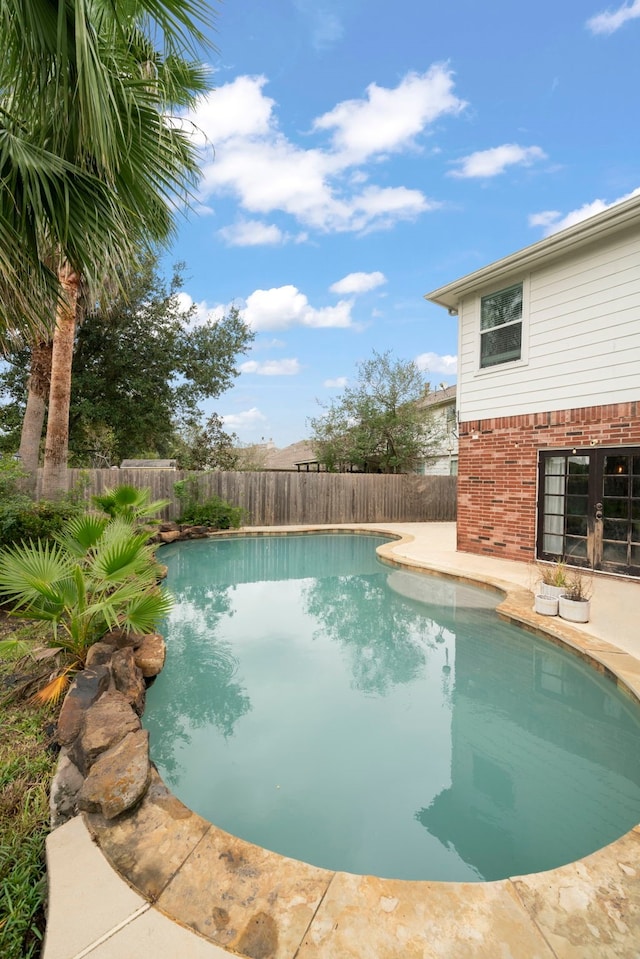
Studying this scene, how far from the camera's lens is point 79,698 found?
8.68 ft

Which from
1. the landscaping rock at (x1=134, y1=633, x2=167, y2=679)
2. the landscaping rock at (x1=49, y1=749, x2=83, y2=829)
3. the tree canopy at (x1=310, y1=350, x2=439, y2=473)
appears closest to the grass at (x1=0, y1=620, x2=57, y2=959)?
the landscaping rock at (x1=49, y1=749, x2=83, y2=829)

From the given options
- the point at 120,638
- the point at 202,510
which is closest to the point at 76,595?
the point at 120,638

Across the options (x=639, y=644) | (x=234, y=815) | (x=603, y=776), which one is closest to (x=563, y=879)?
(x=603, y=776)

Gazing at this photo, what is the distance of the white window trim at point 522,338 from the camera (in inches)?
286

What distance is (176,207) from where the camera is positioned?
370 centimetres

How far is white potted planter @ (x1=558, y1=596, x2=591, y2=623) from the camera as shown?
180 inches

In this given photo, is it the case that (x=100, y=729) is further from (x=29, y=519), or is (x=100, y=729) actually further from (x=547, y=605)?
(x=547, y=605)

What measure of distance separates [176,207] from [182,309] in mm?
11706

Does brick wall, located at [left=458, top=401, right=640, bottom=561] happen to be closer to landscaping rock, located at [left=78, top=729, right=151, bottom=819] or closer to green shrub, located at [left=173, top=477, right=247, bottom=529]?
green shrub, located at [left=173, top=477, right=247, bottom=529]

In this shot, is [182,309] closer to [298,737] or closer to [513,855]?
[298,737]

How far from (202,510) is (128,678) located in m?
9.05

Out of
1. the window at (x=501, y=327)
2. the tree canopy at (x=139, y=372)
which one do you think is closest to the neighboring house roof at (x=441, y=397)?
the tree canopy at (x=139, y=372)

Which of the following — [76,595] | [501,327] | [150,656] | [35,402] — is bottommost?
[150,656]

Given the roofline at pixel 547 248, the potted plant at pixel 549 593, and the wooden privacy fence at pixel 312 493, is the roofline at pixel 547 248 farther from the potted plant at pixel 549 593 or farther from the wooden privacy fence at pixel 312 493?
the wooden privacy fence at pixel 312 493
